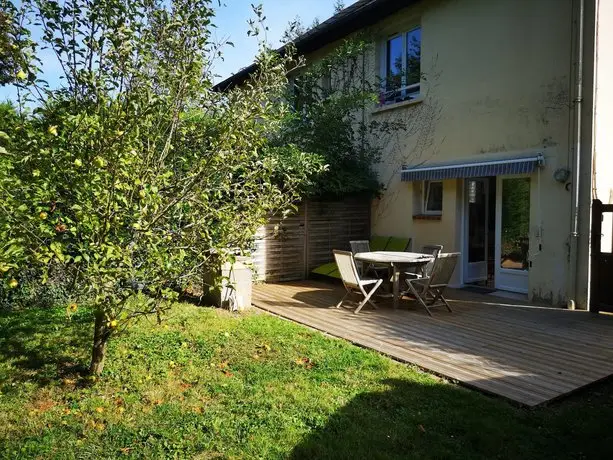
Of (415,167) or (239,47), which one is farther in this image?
(415,167)

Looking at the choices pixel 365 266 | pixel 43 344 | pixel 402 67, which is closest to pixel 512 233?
pixel 365 266

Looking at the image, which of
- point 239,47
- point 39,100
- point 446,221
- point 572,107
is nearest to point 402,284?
point 446,221

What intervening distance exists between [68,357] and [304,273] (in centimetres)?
742

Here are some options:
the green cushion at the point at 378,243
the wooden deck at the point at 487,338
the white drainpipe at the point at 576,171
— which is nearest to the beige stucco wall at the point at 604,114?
the white drainpipe at the point at 576,171

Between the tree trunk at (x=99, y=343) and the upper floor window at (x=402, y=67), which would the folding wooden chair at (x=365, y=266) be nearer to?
the upper floor window at (x=402, y=67)

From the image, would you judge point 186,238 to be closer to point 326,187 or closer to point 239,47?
point 239,47

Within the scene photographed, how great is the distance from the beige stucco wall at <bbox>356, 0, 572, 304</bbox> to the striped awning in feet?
0.84

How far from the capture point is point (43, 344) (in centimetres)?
585

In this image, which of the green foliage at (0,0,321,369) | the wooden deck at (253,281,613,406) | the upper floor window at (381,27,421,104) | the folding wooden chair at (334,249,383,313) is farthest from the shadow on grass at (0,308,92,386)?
the upper floor window at (381,27,421,104)

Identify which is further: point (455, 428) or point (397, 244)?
point (397, 244)

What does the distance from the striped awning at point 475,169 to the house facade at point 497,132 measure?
0.09ft

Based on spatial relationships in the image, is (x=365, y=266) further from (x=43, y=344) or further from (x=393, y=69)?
(x=43, y=344)

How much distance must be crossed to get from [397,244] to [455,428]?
313 inches

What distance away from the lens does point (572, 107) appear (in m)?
8.60
